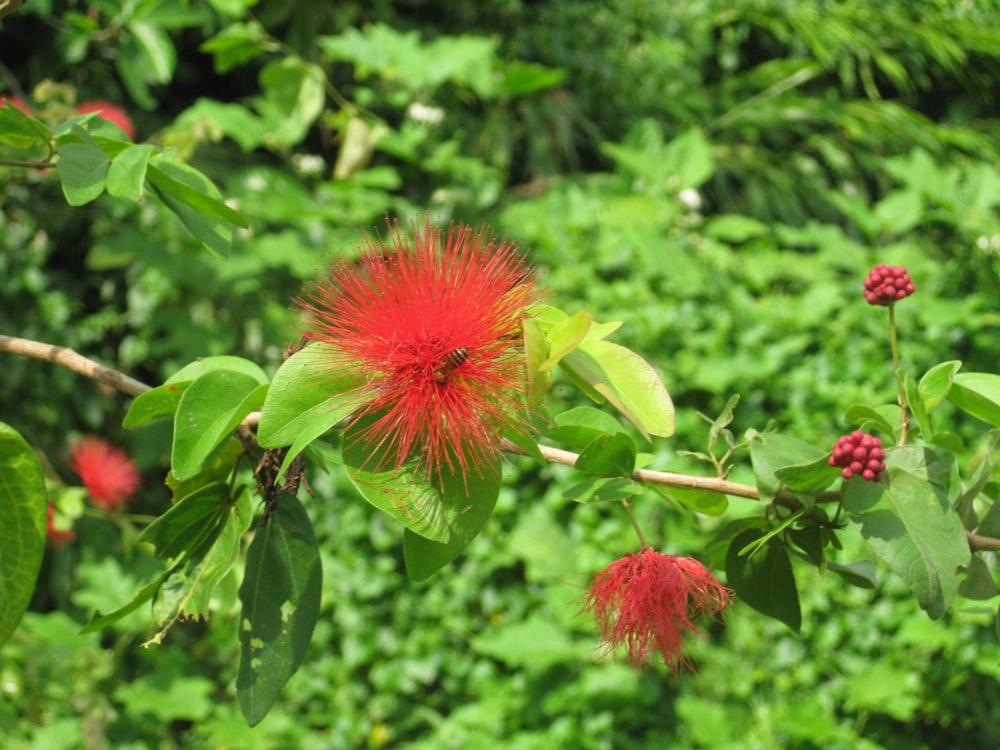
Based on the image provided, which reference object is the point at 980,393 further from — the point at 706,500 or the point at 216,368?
the point at 216,368

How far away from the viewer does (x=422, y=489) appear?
1.58 feet

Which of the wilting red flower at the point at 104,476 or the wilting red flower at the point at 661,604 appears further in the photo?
the wilting red flower at the point at 104,476

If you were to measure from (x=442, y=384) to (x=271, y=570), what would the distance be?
0.49 ft

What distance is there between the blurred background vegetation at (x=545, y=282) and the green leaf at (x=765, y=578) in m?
1.00

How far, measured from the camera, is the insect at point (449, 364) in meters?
0.52

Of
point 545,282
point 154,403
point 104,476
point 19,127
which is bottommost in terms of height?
point 104,476

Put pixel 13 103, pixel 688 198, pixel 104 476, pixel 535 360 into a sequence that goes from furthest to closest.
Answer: pixel 688 198 < pixel 104 476 < pixel 13 103 < pixel 535 360

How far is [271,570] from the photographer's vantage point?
53 centimetres

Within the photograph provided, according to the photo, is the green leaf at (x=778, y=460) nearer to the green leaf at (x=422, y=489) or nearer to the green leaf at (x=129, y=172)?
the green leaf at (x=422, y=489)

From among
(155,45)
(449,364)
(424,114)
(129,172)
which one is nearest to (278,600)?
(449,364)

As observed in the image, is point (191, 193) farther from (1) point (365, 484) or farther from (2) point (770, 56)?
(2) point (770, 56)

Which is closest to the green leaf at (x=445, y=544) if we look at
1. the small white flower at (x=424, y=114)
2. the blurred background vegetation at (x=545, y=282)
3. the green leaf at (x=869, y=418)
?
the green leaf at (x=869, y=418)

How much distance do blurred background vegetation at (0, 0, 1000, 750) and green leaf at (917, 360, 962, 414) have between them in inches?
43.3

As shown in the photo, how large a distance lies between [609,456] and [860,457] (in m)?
0.14
